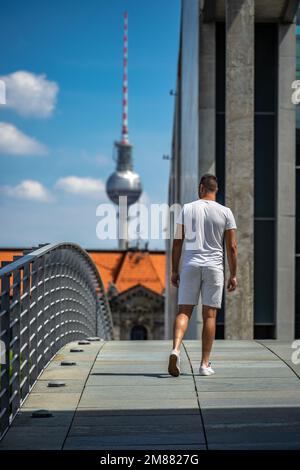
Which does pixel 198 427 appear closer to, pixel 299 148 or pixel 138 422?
pixel 138 422

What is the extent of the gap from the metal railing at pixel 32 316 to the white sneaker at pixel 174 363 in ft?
3.54

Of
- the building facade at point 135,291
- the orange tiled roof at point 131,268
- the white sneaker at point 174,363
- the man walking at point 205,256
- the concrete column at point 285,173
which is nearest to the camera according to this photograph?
the white sneaker at point 174,363

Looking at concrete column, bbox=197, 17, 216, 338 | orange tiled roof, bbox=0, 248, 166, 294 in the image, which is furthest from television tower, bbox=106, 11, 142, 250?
concrete column, bbox=197, 17, 216, 338

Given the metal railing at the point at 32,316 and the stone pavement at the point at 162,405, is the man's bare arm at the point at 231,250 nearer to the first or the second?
the stone pavement at the point at 162,405

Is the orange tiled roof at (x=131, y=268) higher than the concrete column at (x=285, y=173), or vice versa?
the concrete column at (x=285, y=173)

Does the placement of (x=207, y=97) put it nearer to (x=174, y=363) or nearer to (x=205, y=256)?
(x=205, y=256)

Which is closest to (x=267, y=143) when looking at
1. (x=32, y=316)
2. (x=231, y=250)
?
(x=231, y=250)

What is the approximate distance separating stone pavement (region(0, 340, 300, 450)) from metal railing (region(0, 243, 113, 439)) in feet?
0.49

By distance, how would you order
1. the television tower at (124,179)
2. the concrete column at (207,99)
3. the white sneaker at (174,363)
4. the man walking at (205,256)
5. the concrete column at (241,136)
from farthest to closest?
the television tower at (124,179)
the concrete column at (207,99)
the concrete column at (241,136)
the man walking at (205,256)
the white sneaker at (174,363)

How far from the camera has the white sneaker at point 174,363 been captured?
7.41 m

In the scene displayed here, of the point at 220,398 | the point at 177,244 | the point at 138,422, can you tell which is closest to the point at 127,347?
the point at 177,244

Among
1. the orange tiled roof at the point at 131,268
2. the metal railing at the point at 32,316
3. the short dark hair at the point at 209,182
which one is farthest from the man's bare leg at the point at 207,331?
the orange tiled roof at the point at 131,268

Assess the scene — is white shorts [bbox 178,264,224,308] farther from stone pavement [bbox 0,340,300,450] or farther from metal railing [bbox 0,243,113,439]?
metal railing [bbox 0,243,113,439]

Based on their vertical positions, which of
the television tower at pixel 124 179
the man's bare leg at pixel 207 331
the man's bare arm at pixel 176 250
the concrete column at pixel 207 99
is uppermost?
the television tower at pixel 124 179
